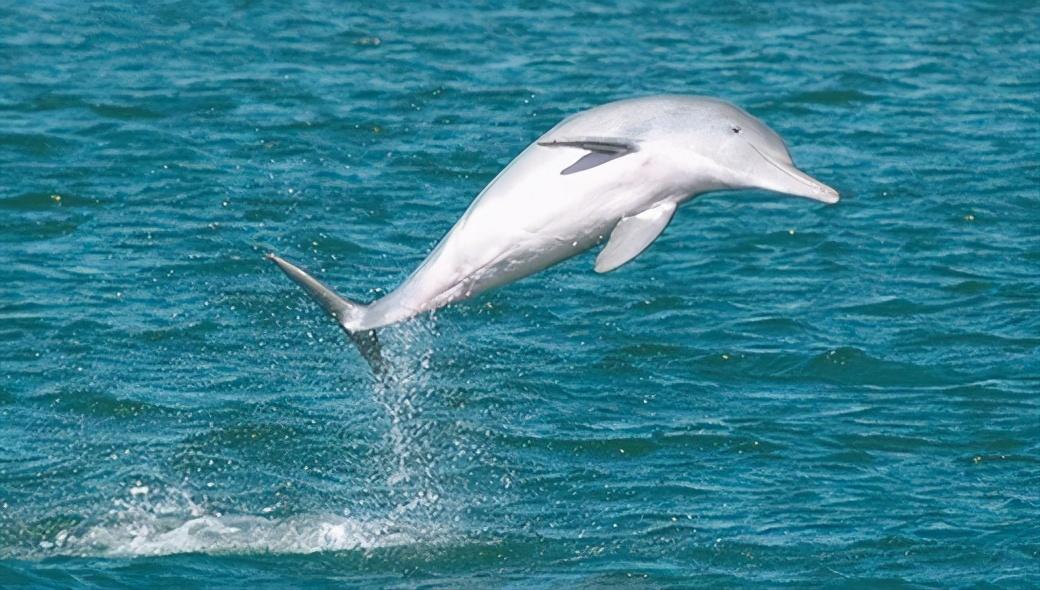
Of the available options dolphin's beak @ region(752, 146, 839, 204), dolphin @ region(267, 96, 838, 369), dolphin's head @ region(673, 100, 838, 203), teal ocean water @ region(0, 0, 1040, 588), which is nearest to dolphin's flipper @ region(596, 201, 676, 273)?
dolphin @ region(267, 96, 838, 369)

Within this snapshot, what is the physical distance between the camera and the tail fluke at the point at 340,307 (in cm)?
1136

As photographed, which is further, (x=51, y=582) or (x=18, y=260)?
(x=18, y=260)

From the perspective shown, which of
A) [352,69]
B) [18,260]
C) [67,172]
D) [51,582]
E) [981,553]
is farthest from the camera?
[352,69]

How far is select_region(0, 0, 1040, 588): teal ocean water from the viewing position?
1387 cm

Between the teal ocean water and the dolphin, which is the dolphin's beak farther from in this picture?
the teal ocean water

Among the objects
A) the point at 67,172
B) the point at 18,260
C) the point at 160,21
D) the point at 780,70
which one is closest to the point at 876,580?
the point at 18,260

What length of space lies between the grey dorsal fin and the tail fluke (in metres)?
1.44

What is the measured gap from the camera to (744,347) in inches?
688

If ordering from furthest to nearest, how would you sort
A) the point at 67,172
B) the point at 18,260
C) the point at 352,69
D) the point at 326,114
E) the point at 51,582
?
the point at 352,69 → the point at 326,114 → the point at 67,172 → the point at 18,260 → the point at 51,582

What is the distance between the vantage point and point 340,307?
38.4ft

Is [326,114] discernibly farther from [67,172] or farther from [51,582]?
[51,582]

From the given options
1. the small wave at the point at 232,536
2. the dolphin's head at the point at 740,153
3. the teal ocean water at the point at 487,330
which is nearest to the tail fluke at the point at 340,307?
the teal ocean water at the point at 487,330

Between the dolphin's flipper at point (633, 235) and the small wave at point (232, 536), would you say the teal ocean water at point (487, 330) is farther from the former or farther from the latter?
the dolphin's flipper at point (633, 235)

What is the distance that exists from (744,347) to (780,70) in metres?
8.90
